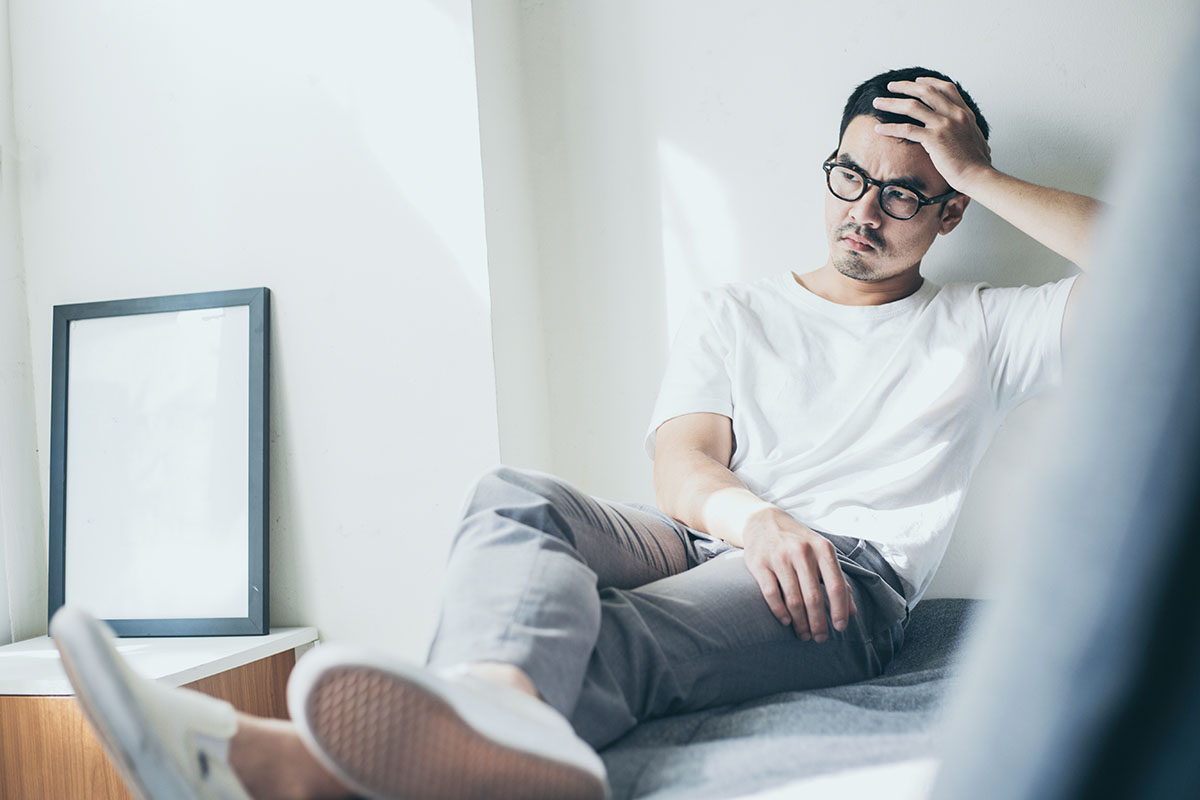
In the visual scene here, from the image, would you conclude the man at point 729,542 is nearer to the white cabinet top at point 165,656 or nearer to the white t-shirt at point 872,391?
the white t-shirt at point 872,391

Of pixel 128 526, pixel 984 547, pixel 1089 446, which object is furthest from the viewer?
pixel 128 526

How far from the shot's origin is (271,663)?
70.0 inches

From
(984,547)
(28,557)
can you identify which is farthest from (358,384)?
(984,547)

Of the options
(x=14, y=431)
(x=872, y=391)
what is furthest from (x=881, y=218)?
(x=14, y=431)

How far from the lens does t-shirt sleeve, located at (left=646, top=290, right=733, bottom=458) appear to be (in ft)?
5.03

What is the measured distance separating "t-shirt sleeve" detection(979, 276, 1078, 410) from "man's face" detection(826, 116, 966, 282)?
163mm

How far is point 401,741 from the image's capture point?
0.56 meters

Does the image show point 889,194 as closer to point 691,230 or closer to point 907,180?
point 907,180

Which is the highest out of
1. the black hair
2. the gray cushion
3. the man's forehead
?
the black hair

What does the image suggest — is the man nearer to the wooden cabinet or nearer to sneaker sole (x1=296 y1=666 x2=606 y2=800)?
sneaker sole (x1=296 y1=666 x2=606 y2=800)

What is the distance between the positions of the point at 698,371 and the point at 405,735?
42.2 inches

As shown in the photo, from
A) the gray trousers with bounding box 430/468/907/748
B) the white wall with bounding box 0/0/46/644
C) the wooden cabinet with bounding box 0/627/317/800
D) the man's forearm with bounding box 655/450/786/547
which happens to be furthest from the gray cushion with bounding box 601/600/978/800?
the white wall with bounding box 0/0/46/644

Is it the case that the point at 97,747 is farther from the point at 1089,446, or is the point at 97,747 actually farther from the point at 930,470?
the point at 1089,446

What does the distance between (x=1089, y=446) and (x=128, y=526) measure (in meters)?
2.03
